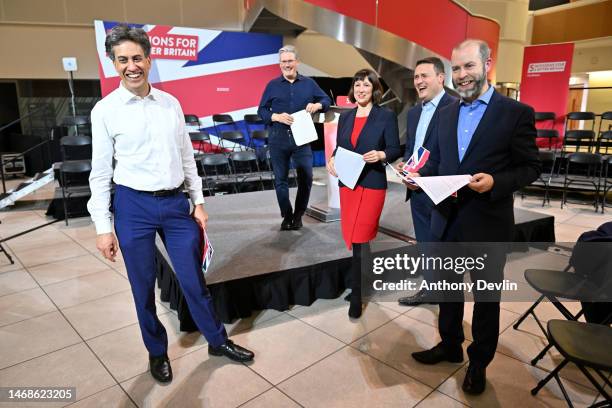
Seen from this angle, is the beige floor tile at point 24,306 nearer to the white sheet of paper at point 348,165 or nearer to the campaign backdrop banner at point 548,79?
the white sheet of paper at point 348,165

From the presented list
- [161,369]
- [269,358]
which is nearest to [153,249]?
[161,369]

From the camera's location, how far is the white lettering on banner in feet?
28.8

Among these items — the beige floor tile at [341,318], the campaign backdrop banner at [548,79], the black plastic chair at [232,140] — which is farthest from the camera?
the campaign backdrop banner at [548,79]

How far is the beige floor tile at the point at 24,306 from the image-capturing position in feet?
9.59

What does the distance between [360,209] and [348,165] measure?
300 mm

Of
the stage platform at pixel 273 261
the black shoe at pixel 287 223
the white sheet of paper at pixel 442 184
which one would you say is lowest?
the stage platform at pixel 273 261

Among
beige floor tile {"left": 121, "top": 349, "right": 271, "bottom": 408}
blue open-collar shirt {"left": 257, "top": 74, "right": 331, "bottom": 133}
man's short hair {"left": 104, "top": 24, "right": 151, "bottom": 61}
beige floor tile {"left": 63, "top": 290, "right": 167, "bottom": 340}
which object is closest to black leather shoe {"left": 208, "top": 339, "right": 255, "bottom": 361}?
beige floor tile {"left": 121, "top": 349, "right": 271, "bottom": 408}

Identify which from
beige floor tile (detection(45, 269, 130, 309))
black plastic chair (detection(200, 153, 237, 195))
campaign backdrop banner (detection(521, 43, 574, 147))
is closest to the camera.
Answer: beige floor tile (detection(45, 269, 130, 309))

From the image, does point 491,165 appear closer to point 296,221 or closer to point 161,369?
point 161,369

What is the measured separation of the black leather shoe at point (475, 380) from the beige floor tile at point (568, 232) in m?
3.38

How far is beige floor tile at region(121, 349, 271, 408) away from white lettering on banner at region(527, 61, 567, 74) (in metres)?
9.62

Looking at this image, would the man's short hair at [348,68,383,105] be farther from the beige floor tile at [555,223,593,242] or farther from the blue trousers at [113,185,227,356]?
the beige floor tile at [555,223,593,242]

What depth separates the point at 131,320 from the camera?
2861mm

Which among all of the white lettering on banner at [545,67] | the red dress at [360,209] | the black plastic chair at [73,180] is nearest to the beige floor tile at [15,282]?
the black plastic chair at [73,180]
